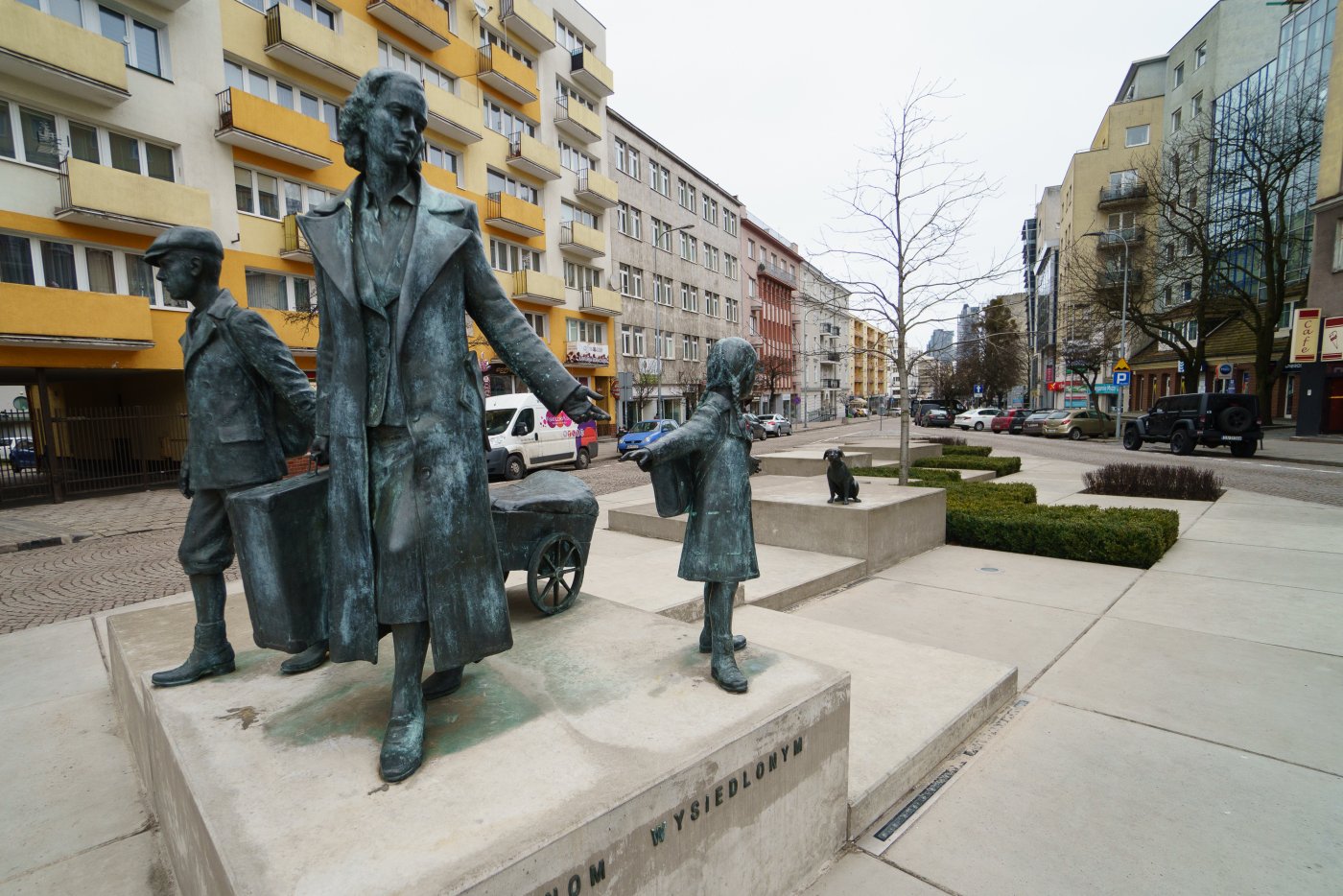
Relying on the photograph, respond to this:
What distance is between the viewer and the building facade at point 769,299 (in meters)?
52.6

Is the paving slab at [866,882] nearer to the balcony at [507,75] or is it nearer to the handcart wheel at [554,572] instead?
the handcart wheel at [554,572]

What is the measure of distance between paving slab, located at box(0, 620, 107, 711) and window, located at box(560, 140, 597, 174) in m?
29.5

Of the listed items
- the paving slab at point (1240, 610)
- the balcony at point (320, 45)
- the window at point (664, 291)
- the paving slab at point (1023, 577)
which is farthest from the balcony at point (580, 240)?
the paving slab at point (1240, 610)

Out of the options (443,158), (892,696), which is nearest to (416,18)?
(443,158)

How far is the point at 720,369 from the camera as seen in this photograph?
279 cm

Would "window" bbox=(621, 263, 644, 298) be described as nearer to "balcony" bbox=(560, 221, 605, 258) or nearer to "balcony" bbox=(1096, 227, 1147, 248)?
"balcony" bbox=(560, 221, 605, 258)

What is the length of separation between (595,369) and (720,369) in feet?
100

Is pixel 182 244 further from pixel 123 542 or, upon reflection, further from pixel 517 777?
pixel 123 542

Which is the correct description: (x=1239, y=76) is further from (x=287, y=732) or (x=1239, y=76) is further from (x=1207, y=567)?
(x=287, y=732)

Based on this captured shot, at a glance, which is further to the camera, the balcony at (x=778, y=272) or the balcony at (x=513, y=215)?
the balcony at (x=778, y=272)

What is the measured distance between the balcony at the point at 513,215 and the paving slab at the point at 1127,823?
25775mm

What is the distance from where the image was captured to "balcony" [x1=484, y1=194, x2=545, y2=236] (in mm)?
25484

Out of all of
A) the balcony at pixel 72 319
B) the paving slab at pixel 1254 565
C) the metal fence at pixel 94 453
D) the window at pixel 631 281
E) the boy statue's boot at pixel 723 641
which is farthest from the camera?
the window at pixel 631 281

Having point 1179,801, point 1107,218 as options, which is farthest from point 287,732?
point 1107,218
